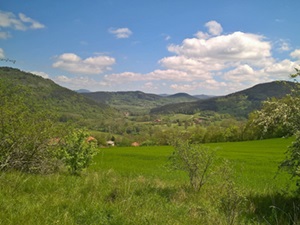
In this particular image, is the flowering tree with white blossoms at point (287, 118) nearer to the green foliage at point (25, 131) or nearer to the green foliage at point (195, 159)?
the green foliage at point (195, 159)

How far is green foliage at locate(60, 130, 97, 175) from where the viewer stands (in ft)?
54.7

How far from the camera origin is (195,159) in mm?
12828

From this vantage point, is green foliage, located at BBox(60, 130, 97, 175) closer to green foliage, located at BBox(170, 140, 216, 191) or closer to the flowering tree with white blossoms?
green foliage, located at BBox(170, 140, 216, 191)

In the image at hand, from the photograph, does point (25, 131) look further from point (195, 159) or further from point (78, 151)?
point (195, 159)

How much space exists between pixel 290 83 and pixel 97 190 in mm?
9270

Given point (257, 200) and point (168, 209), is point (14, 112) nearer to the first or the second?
point (168, 209)

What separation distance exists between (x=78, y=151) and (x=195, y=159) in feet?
26.6

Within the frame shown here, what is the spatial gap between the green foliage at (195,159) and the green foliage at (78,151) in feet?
21.5

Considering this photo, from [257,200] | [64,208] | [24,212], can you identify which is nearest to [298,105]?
[257,200]

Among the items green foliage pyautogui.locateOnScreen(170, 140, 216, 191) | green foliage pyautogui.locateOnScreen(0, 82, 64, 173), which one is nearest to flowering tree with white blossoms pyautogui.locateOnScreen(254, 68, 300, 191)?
green foliage pyautogui.locateOnScreen(170, 140, 216, 191)

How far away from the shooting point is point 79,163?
56.2ft

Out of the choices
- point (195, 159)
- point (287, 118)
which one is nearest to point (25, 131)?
point (195, 159)

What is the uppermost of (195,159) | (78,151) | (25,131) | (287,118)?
(287,118)

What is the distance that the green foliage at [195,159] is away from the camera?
12.8 m
